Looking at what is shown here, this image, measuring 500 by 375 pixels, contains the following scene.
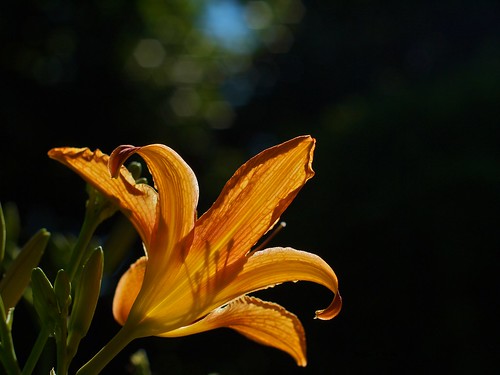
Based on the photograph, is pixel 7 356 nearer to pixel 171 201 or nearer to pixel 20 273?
pixel 20 273

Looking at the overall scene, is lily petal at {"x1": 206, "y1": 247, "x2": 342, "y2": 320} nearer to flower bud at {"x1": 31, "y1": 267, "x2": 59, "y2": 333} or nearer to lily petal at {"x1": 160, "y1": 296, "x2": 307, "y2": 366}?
lily petal at {"x1": 160, "y1": 296, "x2": 307, "y2": 366}

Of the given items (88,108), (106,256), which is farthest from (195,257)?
(88,108)

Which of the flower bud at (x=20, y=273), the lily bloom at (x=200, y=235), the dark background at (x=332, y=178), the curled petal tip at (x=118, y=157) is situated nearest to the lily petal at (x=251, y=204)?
the lily bloom at (x=200, y=235)

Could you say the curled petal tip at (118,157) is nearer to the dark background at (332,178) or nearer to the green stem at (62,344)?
the green stem at (62,344)

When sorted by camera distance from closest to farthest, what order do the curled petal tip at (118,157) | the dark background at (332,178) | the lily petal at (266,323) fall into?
1. the curled petal tip at (118,157)
2. the lily petal at (266,323)
3. the dark background at (332,178)

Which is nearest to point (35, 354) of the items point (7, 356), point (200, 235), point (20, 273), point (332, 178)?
point (7, 356)

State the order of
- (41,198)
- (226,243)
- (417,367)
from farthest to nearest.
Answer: (41,198)
(417,367)
(226,243)

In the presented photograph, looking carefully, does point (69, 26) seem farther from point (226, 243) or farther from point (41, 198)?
point (226, 243)
